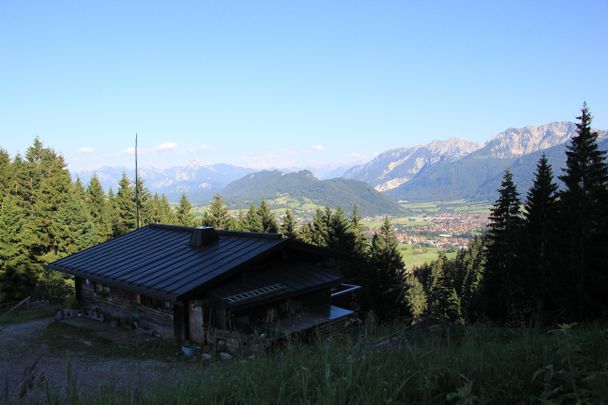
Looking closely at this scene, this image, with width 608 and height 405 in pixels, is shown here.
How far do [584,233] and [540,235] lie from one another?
367 centimetres

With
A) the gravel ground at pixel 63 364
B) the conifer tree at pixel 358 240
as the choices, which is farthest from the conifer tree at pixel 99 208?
the gravel ground at pixel 63 364

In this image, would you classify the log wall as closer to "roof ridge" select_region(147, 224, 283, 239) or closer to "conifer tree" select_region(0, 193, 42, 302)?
"roof ridge" select_region(147, 224, 283, 239)

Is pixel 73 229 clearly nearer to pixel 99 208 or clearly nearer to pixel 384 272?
pixel 99 208

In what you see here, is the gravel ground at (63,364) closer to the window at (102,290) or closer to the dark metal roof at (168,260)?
the dark metal roof at (168,260)

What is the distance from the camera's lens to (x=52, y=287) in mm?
25953

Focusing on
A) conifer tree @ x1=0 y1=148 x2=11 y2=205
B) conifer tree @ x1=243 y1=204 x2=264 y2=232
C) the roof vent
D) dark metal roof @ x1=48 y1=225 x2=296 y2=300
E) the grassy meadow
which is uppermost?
conifer tree @ x1=0 y1=148 x2=11 y2=205

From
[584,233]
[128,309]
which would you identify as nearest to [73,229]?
[128,309]

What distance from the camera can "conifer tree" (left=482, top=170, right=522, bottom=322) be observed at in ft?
92.7

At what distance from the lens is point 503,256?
29.8 metres

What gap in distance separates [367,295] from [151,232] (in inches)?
857

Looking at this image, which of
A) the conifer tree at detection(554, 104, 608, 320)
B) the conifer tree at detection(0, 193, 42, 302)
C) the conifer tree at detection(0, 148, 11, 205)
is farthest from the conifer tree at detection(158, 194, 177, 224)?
the conifer tree at detection(554, 104, 608, 320)

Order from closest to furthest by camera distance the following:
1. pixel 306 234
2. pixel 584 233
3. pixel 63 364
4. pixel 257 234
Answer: pixel 63 364 < pixel 257 234 < pixel 584 233 < pixel 306 234

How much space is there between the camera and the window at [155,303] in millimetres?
13603

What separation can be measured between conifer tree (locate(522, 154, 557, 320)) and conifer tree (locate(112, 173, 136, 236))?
37.7 m
